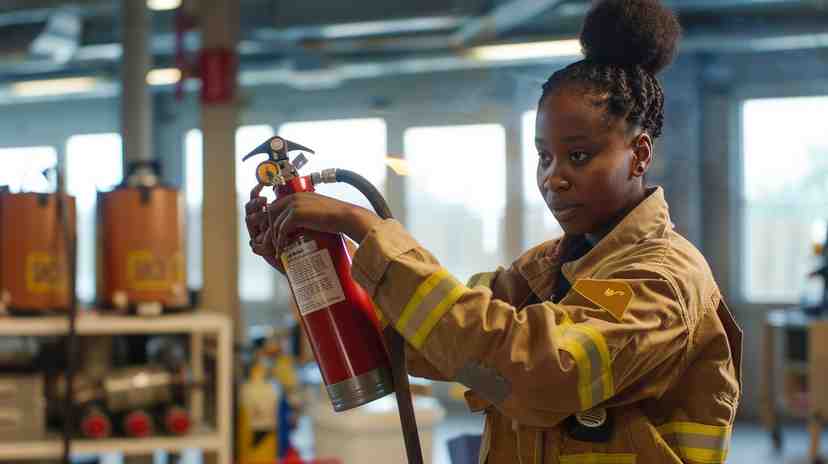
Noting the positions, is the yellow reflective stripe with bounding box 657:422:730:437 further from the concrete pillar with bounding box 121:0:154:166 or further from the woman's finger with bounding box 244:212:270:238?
the concrete pillar with bounding box 121:0:154:166

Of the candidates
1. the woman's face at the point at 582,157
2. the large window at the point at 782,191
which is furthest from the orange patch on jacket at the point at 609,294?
the large window at the point at 782,191

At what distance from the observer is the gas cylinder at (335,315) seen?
3.07 feet

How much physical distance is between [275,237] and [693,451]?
0.46 meters

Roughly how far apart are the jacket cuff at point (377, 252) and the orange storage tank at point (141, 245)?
6.12 feet

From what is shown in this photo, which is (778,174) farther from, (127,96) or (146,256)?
(146,256)

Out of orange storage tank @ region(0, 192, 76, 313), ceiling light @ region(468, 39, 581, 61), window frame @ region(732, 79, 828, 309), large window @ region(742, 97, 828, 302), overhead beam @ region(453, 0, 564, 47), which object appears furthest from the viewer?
window frame @ region(732, 79, 828, 309)

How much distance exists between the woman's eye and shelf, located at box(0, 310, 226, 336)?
1797 mm

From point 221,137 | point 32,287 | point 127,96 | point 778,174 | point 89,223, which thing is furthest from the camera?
point 89,223

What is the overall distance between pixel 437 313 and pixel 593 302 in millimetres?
146

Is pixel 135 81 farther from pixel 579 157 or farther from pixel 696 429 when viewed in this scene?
pixel 696 429

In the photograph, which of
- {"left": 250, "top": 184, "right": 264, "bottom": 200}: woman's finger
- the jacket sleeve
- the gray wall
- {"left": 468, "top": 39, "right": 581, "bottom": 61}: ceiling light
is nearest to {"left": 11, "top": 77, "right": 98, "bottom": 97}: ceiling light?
the gray wall

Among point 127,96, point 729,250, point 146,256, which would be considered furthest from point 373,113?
point 146,256

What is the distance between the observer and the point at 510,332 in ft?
2.50

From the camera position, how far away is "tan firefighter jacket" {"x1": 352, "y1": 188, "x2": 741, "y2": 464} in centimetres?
77
